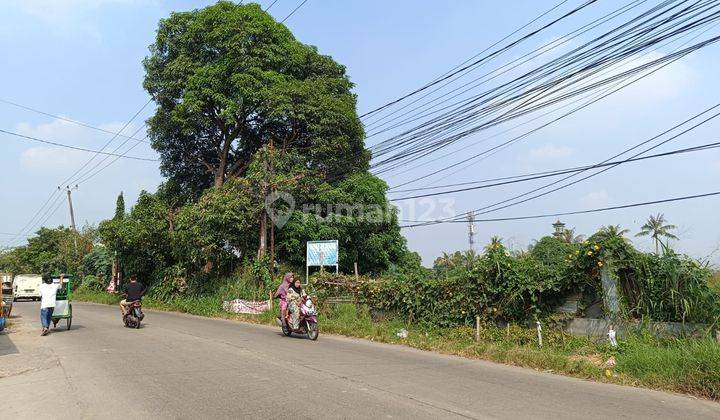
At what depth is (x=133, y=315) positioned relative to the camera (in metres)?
15.8

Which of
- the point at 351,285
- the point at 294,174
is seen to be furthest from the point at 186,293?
the point at 351,285

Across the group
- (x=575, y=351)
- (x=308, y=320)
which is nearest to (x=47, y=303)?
(x=308, y=320)

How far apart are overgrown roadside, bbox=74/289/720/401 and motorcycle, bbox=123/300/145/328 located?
18.2 feet

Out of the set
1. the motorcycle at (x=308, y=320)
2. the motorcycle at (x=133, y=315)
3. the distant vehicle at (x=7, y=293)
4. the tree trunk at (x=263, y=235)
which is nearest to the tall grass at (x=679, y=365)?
the motorcycle at (x=308, y=320)

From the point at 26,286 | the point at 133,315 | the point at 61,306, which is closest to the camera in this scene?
the point at 61,306

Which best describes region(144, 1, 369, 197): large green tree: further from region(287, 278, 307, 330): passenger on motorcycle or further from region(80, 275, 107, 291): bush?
region(80, 275, 107, 291): bush

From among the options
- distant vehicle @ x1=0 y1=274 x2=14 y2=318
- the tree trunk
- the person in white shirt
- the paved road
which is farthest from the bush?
the paved road

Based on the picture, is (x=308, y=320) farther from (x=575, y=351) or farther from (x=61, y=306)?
(x=61, y=306)

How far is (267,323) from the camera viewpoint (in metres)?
18.5

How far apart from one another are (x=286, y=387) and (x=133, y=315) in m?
10.3

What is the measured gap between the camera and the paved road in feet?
20.4

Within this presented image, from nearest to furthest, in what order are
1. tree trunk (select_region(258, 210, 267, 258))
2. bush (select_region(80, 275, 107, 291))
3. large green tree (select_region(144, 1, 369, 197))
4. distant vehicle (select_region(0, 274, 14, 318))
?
distant vehicle (select_region(0, 274, 14, 318)), tree trunk (select_region(258, 210, 267, 258)), large green tree (select_region(144, 1, 369, 197)), bush (select_region(80, 275, 107, 291))

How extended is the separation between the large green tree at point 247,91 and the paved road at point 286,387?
1547 cm

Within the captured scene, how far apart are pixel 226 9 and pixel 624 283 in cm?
2393
